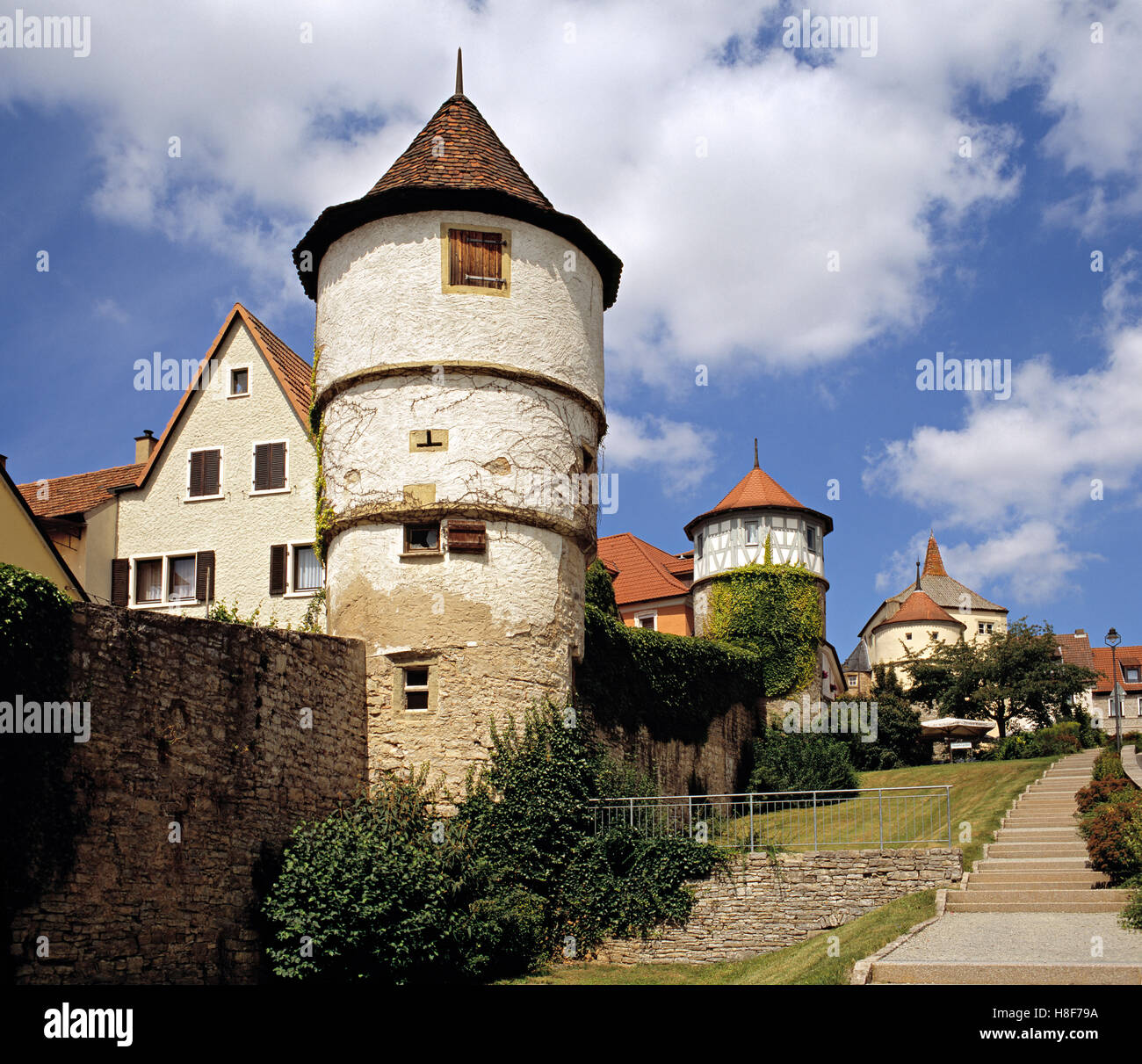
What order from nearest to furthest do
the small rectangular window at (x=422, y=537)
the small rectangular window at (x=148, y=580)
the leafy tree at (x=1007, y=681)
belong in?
the small rectangular window at (x=422, y=537)
the small rectangular window at (x=148, y=580)
the leafy tree at (x=1007, y=681)

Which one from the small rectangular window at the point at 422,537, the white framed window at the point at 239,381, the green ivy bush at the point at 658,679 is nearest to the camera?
the small rectangular window at the point at 422,537

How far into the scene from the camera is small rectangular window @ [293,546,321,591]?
3058 centimetres

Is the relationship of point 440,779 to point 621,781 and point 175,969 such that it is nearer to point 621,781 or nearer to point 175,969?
point 621,781

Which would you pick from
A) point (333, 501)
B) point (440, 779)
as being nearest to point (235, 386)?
point (333, 501)

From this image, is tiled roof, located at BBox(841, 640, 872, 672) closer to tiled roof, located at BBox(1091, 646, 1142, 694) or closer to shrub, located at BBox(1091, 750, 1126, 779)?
tiled roof, located at BBox(1091, 646, 1142, 694)

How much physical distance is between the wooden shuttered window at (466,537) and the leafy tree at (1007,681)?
31439 mm

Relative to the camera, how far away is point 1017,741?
132 feet

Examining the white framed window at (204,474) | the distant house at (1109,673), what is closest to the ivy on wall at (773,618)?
the white framed window at (204,474)

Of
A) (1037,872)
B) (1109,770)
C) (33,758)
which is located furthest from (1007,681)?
(33,758)

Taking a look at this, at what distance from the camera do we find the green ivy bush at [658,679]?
2534cm

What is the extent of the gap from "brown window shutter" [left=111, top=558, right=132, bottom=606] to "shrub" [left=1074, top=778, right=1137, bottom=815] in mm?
21178

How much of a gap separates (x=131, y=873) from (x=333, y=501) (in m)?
8.04

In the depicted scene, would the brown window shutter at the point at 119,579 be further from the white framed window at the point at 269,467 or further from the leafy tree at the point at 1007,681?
the leafy tree at the point at 1007,681

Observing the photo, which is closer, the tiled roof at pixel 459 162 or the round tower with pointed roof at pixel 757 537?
the tiled roof at pixel 459 162
